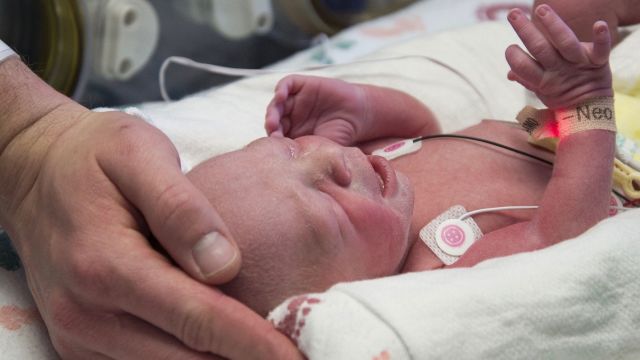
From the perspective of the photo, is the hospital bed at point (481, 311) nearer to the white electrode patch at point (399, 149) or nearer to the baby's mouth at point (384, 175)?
the baby's mouth at point (384, 175)

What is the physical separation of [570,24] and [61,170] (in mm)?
1018

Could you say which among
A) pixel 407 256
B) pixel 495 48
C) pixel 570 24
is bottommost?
pixel 407 256

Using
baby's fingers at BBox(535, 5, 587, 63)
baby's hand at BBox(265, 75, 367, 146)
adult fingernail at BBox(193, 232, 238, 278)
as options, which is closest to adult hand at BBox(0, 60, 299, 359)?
adult fingernail at BBox(193, 232, 238, 278)

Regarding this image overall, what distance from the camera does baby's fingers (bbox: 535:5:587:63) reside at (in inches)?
39.9

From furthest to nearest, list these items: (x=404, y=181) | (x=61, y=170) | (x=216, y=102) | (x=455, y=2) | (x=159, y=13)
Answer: (x=455, y=2) < (x=159, y=13) < (x=216, y=102) < (x=404, y=181) < (x=61, y=170)

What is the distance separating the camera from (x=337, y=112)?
1347 millimetres

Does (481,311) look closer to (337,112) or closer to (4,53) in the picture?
(337,112)

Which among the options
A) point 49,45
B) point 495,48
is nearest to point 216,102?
point 49,45

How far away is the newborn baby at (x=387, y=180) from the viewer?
34.6 inches

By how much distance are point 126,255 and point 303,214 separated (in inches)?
9.4

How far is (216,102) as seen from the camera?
1517 mm

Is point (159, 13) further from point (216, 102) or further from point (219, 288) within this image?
point (219, 288)

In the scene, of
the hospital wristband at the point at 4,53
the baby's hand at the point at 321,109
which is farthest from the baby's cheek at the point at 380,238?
the hospital wristband at the point at 4,53

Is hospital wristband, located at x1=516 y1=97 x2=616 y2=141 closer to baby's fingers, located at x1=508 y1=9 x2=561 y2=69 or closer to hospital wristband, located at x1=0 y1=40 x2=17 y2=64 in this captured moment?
baby's fingers, located at x1=508 y1=9 x2=561 y2=69
